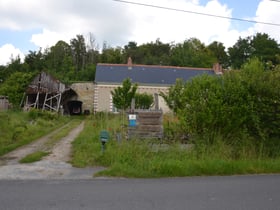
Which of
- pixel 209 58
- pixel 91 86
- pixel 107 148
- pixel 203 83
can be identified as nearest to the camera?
pixel 107 148

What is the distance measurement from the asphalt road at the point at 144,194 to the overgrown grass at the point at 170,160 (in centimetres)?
55

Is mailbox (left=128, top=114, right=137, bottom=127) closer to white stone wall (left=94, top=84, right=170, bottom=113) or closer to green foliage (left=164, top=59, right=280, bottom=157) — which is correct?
green foliage (left=164, top=59, right=280, bottom=157)

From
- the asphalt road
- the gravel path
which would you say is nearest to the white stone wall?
the gravel path

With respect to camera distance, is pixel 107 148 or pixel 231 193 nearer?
pixel 231 193

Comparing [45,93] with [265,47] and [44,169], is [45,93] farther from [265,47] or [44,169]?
[265,47]

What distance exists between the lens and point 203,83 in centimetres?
1064

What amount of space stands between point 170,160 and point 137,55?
2401 inches

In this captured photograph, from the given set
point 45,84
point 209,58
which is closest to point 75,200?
point 45,84

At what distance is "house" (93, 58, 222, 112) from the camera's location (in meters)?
38.4

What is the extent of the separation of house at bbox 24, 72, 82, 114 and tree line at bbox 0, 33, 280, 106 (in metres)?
15.6

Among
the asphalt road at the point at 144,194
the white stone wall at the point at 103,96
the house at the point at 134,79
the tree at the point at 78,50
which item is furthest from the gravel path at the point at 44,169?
the tree at the point at 78,50

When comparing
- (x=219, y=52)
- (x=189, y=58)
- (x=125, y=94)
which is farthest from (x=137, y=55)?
(x=125, y=94)

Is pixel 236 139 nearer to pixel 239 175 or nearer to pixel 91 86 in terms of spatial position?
pixel 239 175

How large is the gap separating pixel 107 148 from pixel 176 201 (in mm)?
4711
